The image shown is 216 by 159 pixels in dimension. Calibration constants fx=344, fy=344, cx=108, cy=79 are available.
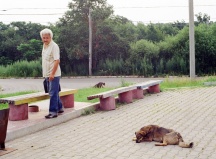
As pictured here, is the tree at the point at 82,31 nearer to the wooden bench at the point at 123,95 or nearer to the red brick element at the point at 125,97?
the wooden bench at the point at 123,95

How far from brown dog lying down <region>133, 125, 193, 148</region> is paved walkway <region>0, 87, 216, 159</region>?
142 millimetres

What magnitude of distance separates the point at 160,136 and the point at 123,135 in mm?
857

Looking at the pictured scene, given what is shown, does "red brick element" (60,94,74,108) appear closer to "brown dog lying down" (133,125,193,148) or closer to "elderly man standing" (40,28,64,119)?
"elderly man standing" (40,28,64,119)

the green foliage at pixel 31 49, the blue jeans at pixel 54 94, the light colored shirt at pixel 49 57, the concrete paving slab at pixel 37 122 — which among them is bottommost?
the concrete paving slab at pixel 37 122

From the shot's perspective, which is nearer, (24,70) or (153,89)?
(153,89)

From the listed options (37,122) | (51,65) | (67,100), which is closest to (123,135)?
(37,122)

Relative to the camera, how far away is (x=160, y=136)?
19.3 feet

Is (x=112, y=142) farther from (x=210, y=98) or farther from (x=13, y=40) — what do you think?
(x=13, y=40)

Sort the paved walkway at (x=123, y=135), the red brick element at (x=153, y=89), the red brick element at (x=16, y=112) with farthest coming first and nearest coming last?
the red brick element at (x=153, y=89), the red brick element at (x=16, y=112), the paved walkway at (x=123, y=135)

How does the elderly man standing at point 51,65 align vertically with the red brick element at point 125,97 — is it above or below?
above

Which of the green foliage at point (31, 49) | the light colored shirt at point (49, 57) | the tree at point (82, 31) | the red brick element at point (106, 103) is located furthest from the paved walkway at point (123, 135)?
the green foliage at point (31, 49)

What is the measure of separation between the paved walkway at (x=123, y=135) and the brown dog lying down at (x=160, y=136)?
0.14 metres

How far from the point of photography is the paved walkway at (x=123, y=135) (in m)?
5.29

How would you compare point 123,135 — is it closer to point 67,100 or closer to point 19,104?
point 19,104
